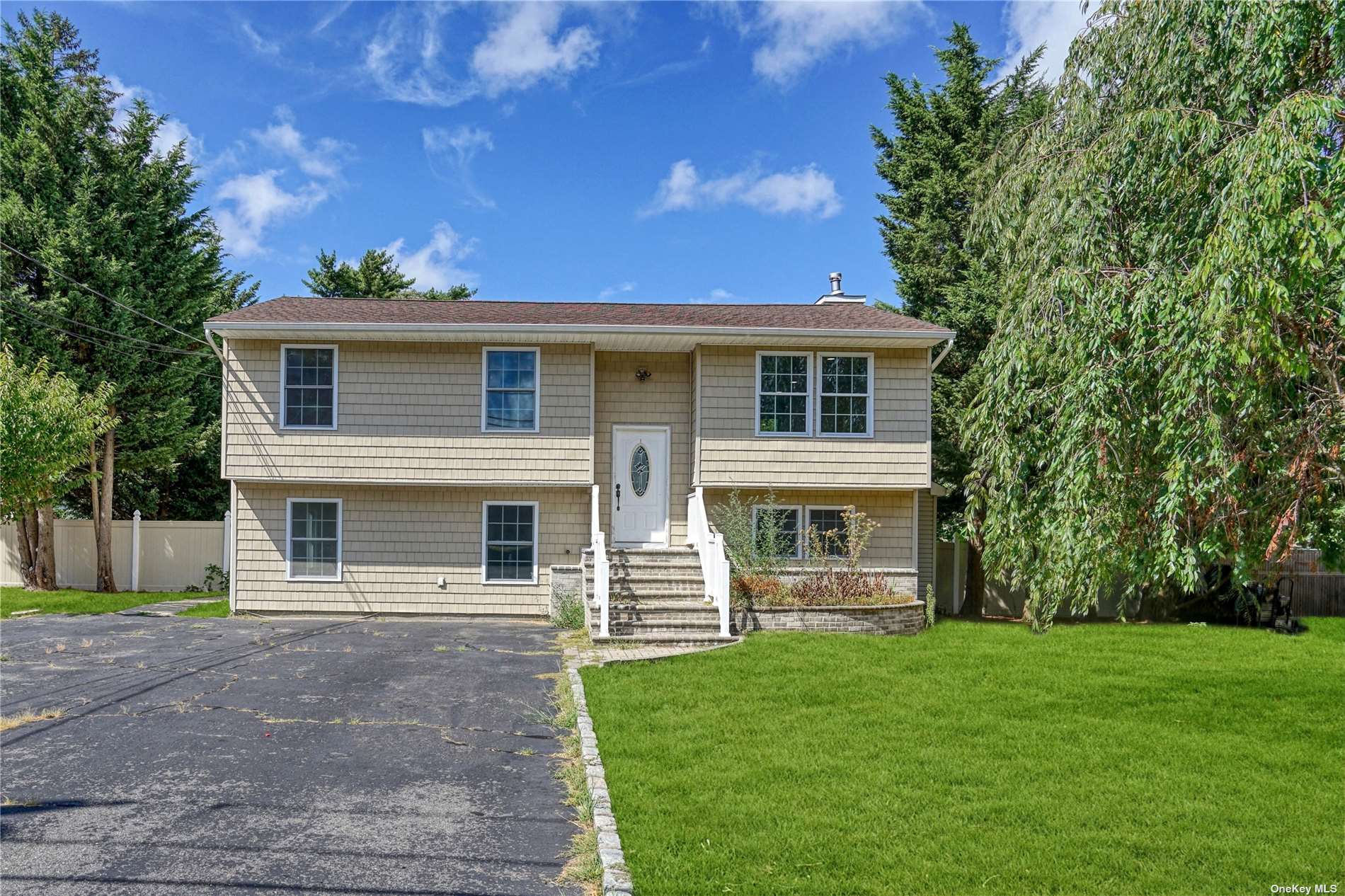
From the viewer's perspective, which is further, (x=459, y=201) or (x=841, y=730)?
(x=459, y=201)

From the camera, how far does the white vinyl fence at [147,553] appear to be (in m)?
19.3

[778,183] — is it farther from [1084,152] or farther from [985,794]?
[985,794]

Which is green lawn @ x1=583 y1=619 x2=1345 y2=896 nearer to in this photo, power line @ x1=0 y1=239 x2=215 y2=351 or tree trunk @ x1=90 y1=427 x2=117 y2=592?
tree trunk @ x1=90 y1=427 x2=117 y2=592

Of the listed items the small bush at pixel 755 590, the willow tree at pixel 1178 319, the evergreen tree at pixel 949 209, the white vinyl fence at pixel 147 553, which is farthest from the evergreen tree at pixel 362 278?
the willow tree at pixel 1178 319

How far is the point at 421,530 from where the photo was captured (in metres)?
14.8

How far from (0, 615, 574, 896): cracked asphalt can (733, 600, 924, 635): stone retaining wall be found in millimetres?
3123

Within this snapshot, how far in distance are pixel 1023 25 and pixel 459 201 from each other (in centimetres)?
1438

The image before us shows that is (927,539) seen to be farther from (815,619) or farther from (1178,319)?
(1178,319)

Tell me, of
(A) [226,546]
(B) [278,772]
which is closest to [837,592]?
(B) [278,772]

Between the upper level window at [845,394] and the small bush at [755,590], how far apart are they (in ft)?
8.90

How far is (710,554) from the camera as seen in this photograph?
1302cm

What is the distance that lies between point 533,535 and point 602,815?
9.91m

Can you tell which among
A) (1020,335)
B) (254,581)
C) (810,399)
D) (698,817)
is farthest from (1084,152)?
(254,581)

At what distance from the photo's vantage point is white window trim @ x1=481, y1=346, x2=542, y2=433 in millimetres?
14492
